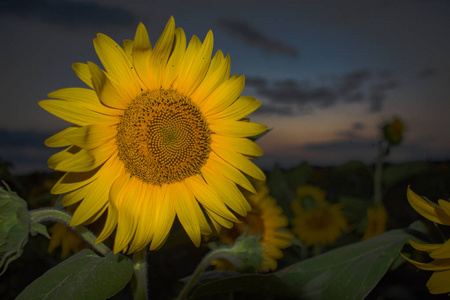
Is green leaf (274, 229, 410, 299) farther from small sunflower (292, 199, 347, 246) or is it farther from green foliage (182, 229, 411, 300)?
small sunflower (292, 199, 347, 246)

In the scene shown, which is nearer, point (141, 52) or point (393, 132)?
point (141, 52)

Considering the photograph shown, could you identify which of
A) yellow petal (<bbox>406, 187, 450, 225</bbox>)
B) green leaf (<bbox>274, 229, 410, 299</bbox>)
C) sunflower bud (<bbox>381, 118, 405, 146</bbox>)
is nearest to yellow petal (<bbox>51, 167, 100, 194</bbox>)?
green leaf (<bbox>274, 229, 410, 299</bbox>)

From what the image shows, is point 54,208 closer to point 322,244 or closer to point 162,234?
point 162,234

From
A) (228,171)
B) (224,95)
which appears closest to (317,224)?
(228,171)

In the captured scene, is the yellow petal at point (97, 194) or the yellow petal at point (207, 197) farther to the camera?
the yellow petal at point (207, 197)

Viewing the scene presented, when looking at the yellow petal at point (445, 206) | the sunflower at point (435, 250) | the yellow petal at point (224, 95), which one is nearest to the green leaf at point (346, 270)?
the sunflower at point (435, 250)

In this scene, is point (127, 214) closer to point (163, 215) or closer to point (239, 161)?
point (163, 215)

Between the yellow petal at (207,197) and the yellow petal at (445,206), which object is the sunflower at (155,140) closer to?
the yellow petal at (207,197)
